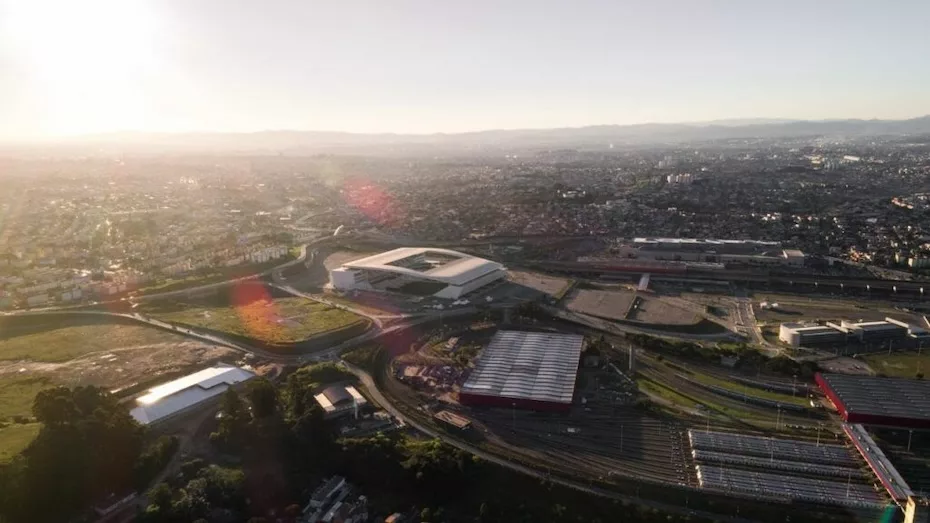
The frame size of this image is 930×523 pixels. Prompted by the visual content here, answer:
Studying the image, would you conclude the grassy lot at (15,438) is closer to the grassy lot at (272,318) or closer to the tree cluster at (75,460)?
the tree cluster at (75,460)

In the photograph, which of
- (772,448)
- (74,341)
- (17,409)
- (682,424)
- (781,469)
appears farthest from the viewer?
(74,341)

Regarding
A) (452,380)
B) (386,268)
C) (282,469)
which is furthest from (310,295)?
(282,469)

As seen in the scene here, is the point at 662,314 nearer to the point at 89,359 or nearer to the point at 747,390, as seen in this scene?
the point at 747,390

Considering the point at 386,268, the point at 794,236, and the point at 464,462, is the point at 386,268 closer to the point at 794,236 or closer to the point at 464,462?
the point at 464,462

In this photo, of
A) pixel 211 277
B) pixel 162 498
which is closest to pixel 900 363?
pixel 162 498

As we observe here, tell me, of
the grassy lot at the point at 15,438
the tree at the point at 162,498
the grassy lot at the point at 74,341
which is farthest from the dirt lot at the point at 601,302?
the grassy lot at the point at 15,438
